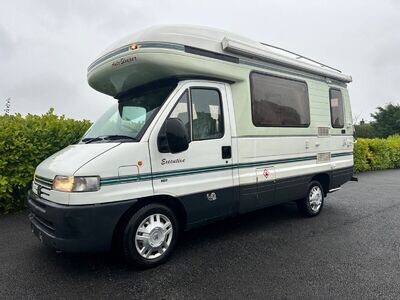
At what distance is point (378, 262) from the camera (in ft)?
11.9

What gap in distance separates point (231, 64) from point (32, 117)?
4.46m

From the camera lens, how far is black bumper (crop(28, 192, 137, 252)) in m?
3.00

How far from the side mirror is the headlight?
0.81 meters

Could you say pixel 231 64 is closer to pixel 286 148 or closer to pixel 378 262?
pixel 286 148

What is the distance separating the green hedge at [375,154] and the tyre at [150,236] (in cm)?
1245

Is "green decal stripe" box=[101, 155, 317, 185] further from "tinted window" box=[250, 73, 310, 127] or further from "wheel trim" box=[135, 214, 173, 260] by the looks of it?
"tinted window" box=[250, 73, 310, 127]

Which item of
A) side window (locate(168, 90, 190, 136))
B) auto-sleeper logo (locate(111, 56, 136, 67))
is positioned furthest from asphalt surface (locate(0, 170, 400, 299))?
auto-sleeper logo (locate(111, 56, 136, 67))

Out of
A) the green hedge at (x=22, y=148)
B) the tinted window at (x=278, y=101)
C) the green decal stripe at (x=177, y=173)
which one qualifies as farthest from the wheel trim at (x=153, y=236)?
the green hedge at (x=22, y=148)

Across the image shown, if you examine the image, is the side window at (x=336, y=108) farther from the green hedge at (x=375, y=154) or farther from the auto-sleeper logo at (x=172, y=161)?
the green hedge at (x=375, y=154)

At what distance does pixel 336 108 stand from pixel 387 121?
32.5 metres

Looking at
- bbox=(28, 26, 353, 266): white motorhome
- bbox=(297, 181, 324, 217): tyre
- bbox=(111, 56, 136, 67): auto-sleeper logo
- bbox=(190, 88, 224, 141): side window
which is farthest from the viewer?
bbox=(297, 181, 324, 217): tyre

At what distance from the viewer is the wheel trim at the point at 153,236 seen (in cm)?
337

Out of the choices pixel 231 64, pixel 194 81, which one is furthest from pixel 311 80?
pixel 194 81

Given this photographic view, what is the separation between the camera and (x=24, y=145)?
5777 millimetres
